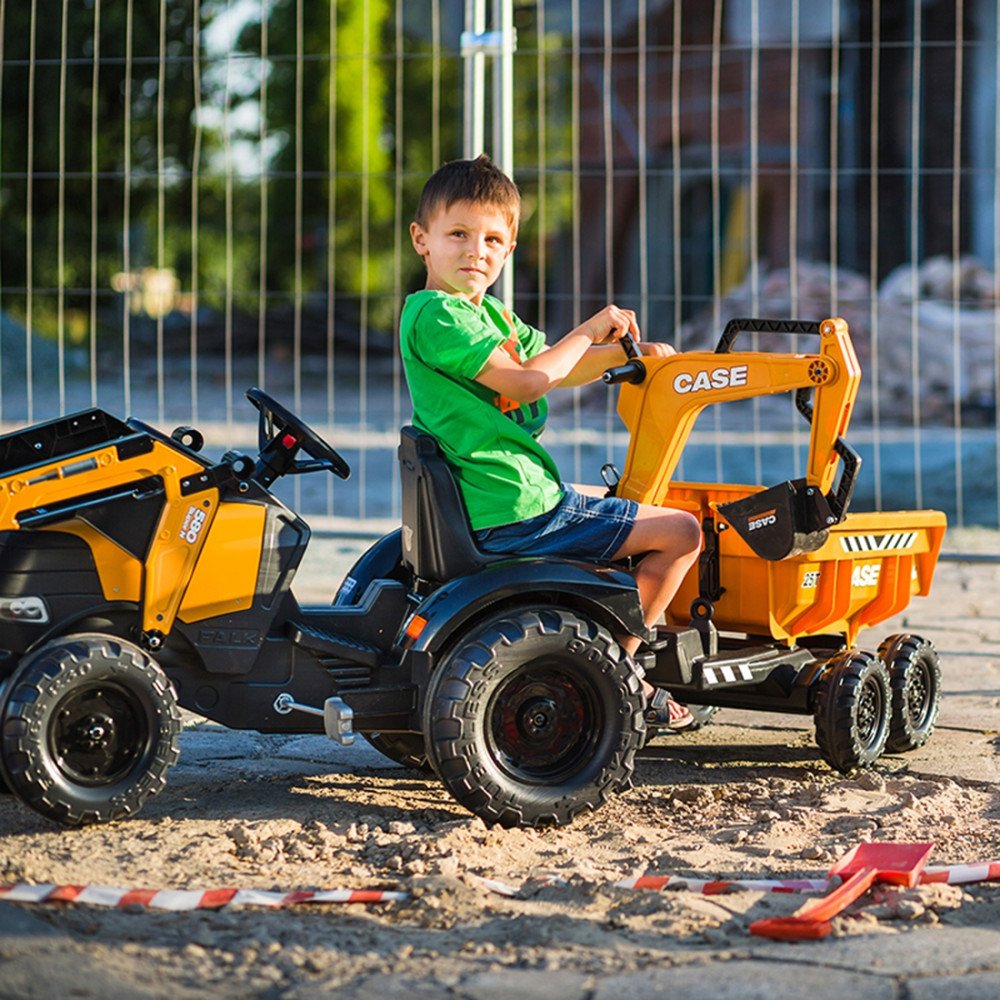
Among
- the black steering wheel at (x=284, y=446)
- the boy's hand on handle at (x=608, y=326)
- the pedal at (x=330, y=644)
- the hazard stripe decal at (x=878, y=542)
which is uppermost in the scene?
the boy's hand on handle at (x=608, y=326)

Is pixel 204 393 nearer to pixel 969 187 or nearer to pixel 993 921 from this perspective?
pixel 969 187

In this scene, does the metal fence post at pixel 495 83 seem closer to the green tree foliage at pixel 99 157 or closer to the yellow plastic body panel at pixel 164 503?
the yellow plastic body panel at pixel 164 503

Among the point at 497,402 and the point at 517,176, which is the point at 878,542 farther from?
the point at 517,176

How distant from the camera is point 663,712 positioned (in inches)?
178

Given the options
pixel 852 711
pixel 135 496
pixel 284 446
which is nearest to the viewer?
pixel 135 496

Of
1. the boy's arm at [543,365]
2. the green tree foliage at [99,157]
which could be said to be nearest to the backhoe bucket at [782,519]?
the boy's arm at [543,365]

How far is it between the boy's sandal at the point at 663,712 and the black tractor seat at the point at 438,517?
0.56 m

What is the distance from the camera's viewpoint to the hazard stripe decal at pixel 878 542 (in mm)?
4902

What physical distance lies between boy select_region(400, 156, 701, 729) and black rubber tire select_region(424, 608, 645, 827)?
0.16 metres

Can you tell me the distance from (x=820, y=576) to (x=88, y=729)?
7.00 ft

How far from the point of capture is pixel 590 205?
25.3 meters

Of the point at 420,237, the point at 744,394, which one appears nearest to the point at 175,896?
the point at 420,237

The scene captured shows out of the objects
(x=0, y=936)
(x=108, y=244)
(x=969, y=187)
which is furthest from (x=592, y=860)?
(x=108, y=244)

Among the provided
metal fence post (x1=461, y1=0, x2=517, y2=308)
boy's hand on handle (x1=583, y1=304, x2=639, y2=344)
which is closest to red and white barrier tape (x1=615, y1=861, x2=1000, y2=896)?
boy's hand on handle (x1=583, y1=304, x2=639, y2=344)
